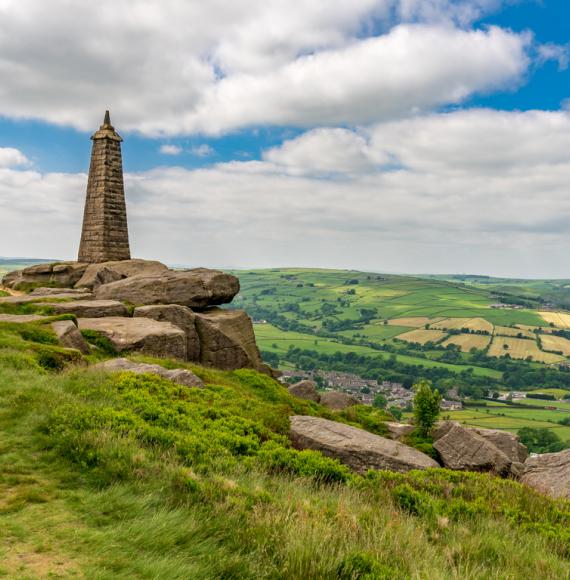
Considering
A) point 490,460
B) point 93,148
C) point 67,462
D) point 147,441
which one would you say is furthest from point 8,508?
point 93,148

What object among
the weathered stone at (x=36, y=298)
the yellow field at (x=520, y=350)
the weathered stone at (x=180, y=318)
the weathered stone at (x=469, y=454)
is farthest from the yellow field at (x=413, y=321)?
the weathered stone at (x=469, y=454)

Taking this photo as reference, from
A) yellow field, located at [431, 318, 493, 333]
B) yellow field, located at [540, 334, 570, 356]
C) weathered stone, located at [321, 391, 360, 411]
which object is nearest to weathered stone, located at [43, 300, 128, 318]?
weathered stone, located at [321, 391, 360, 411]

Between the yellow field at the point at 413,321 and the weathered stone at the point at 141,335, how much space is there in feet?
542

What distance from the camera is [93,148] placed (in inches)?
1393

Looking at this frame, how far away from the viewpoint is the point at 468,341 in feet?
485

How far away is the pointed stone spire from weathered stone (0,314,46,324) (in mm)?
12978

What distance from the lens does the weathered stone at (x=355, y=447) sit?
12328 millimetres

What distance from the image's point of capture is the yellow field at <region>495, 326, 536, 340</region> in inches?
6117

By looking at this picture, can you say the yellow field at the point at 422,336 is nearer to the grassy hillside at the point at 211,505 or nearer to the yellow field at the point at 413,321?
the yellow field at the point at 413,321

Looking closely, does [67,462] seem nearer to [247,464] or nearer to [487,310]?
[247,464]

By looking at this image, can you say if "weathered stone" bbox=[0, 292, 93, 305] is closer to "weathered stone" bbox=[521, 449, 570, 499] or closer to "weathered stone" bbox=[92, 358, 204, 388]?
"weathered stone" bbox=[92, 358, 204, 388]

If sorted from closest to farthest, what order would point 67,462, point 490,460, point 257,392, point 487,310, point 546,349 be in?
point 67,462, point 490,460, point 257,392, point 546,349, point 487,310

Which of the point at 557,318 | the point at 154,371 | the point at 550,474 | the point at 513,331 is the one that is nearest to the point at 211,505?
the point at 154,371

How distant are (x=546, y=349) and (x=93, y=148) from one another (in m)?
151
